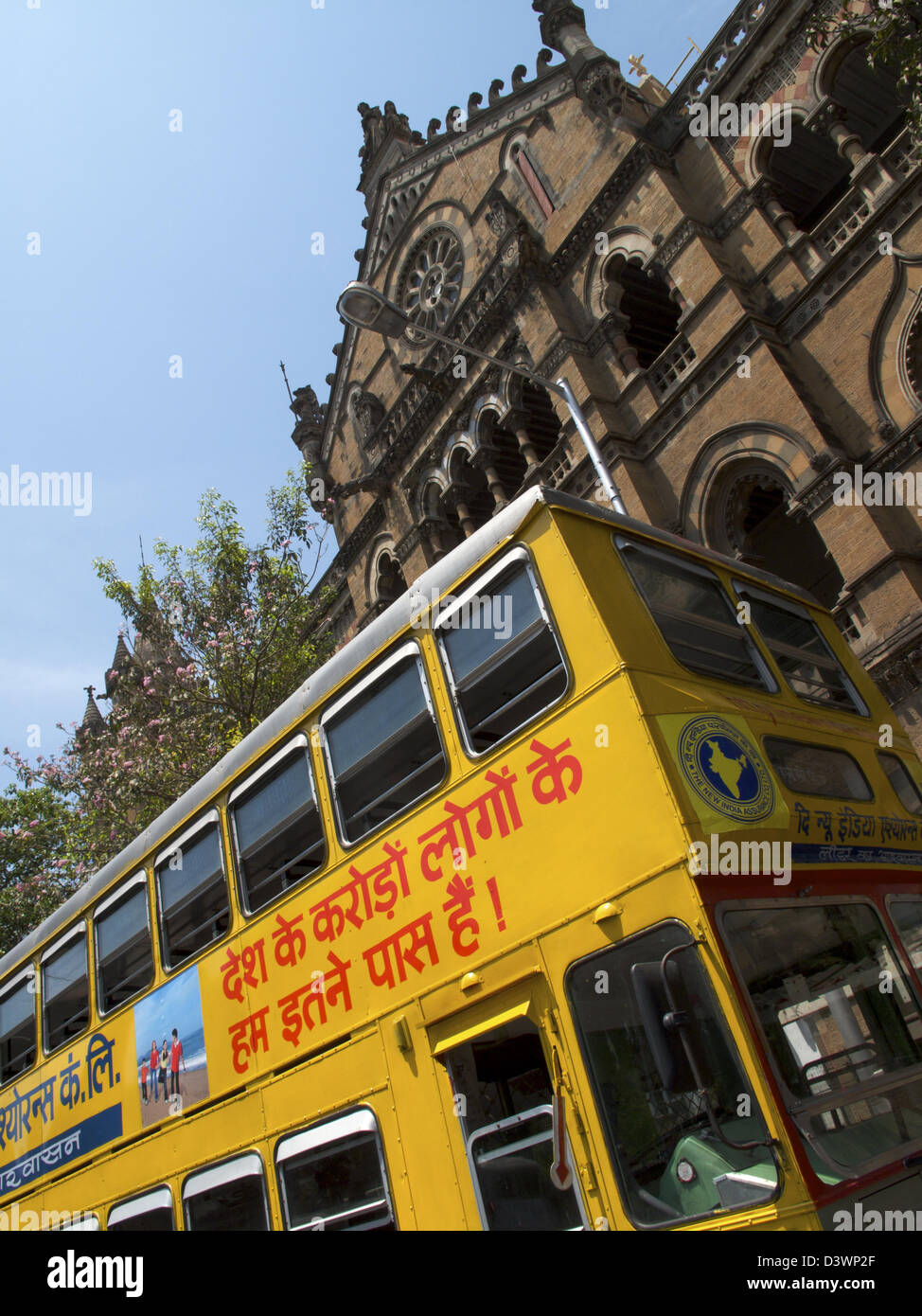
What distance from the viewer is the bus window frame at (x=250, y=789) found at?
609 cm

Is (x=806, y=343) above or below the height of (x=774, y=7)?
below

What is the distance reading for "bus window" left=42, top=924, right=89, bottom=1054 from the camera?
8328 mm

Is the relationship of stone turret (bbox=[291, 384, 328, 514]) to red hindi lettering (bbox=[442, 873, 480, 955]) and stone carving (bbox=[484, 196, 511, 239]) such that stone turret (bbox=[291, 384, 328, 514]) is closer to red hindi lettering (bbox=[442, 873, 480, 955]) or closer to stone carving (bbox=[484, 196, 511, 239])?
stone carving (bbox=[484, 196, 511, 239])

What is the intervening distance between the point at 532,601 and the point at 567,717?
0.77 meters

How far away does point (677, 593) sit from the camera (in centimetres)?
568

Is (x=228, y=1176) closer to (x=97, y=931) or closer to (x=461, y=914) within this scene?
(x=461, y=914)

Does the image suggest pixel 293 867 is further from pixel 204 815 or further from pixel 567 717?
pixel 567 717

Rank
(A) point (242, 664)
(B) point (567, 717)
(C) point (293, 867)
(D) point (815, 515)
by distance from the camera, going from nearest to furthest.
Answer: (B) point (567, 717) → (C) point (293, 867) → (D) point (815, 515) → (A) point (242, 664)

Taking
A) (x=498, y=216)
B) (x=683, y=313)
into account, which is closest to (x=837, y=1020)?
(x=683, y=313)

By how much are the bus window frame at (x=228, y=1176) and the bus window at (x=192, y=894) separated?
1.46 metres

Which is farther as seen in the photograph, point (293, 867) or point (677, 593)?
point (293, 867)

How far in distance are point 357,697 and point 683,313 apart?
487 inches
